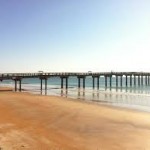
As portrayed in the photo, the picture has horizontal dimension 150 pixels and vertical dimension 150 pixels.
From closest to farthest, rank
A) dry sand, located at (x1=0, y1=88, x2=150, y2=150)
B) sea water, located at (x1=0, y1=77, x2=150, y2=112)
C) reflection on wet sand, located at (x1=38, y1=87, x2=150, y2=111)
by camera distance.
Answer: dry sand, located at (x1=0, y1=88, x2=150, y2=150), reflection on wet sand, located at (x1=38, y1=87, x2=150, y2=111), sea water, located at (x1=0, y1=77, x2=150, y2=112)

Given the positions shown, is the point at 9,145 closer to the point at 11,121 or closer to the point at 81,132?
the point at 81,132

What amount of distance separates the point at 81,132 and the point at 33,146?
4.28m

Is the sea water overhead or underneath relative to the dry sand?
underneath

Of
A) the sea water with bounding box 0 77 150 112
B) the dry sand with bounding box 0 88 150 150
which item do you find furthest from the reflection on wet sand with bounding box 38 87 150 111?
the dry sand with bounding box 0 88 150 150

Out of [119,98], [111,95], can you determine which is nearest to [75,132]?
[119,98]

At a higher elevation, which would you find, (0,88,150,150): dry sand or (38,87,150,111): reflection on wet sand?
(0,88,150,150): dry sand

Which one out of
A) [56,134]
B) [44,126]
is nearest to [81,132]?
[56,134]

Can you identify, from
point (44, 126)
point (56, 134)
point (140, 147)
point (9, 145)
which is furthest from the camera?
point (44, 126)

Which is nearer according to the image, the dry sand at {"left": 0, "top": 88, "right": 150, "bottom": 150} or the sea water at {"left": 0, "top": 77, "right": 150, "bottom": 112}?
the dry sand at {"left": 0, "top": 88, "right": 150, "bottom": 150}

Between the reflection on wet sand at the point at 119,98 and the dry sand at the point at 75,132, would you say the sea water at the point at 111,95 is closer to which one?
the reflection on wet sand at the point at 119,98

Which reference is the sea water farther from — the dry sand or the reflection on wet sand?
the dry sand

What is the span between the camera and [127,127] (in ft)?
59.9

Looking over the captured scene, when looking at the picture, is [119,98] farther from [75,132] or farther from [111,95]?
[75,132]

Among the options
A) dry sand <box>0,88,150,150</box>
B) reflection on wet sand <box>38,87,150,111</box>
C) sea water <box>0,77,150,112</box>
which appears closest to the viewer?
dry sand <box>0,88,150,150</box>
